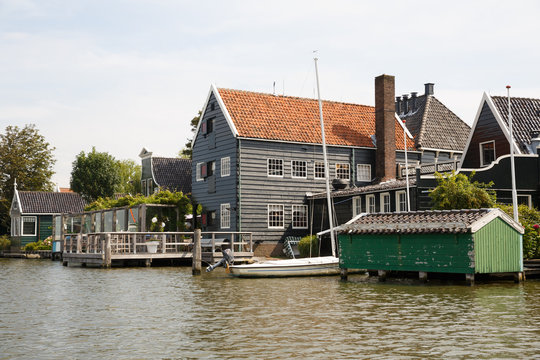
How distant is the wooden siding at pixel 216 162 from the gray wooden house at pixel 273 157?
6 centimetres

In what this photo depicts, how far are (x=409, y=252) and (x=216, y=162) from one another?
2199 cm

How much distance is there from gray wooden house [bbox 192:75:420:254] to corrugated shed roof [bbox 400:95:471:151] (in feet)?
4.67

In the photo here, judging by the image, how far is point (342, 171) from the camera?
4475 cm

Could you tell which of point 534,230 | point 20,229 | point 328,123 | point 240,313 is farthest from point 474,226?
point 20,229

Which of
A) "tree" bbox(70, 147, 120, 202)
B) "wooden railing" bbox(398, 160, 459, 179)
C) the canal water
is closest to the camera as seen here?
the canal water

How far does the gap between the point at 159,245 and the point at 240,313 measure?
22.4 m

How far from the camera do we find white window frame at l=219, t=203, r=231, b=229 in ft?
139

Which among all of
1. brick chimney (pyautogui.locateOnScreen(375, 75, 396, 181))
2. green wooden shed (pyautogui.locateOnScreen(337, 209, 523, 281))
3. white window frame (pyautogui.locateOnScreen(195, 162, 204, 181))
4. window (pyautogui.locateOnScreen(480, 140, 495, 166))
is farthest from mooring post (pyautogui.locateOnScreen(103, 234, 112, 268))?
window (pyautogui.locateOnScreen(480, 140, 495, 166))

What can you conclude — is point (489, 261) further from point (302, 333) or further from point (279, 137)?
point (279, 137)

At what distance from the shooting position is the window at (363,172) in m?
45.4

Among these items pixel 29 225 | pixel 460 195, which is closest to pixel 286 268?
pixel 460 195

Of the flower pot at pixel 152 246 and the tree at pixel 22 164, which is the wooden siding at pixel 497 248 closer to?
the flower pot at pixel 152 246

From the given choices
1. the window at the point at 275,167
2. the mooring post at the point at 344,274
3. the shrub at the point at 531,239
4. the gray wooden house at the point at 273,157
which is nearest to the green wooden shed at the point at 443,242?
the mooring post at the point at 344,274

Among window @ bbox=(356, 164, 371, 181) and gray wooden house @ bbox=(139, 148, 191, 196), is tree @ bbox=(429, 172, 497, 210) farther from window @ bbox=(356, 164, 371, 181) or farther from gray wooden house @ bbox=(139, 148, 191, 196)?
gray wooden house @ bbox=(139, 148, 191, 196)
